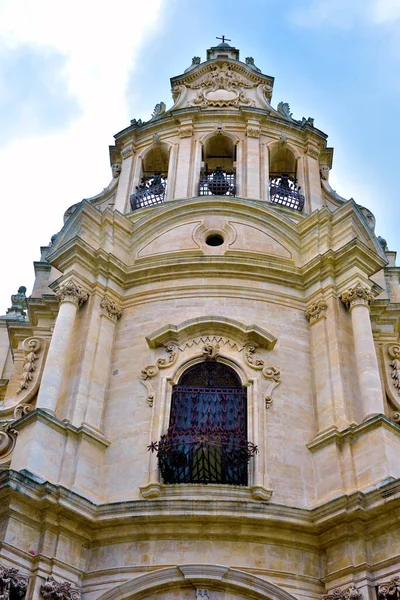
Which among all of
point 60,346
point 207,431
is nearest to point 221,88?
point 60,346

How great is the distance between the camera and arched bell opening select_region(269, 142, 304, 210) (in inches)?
820

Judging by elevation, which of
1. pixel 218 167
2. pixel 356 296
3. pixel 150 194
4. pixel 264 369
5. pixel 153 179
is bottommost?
pixel 264 369

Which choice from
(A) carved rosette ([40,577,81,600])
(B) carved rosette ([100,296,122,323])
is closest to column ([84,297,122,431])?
(B) carved rosette ([100,296,122,323])

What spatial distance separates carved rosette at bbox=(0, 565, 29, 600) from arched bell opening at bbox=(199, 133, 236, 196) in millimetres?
11899

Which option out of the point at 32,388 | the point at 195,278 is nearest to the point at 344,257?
the point at 195,278

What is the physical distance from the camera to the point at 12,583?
11.4 meters

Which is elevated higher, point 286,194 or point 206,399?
point 286,194

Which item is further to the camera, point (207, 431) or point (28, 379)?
point (28, 379)

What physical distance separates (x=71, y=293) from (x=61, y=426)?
133 inches

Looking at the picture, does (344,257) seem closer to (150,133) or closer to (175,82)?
(150,133)

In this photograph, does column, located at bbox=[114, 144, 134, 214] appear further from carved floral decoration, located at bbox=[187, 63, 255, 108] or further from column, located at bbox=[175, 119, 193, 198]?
carved floral decoration, located at bbox=[187, 63, 255, 108]

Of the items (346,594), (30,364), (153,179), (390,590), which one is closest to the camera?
(390,590)

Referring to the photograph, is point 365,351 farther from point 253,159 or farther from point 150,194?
point 150,194

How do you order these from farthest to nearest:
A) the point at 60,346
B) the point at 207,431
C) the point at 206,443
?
1. the point at 60,346
2. the point at 207,431
3. the point at 206,443
